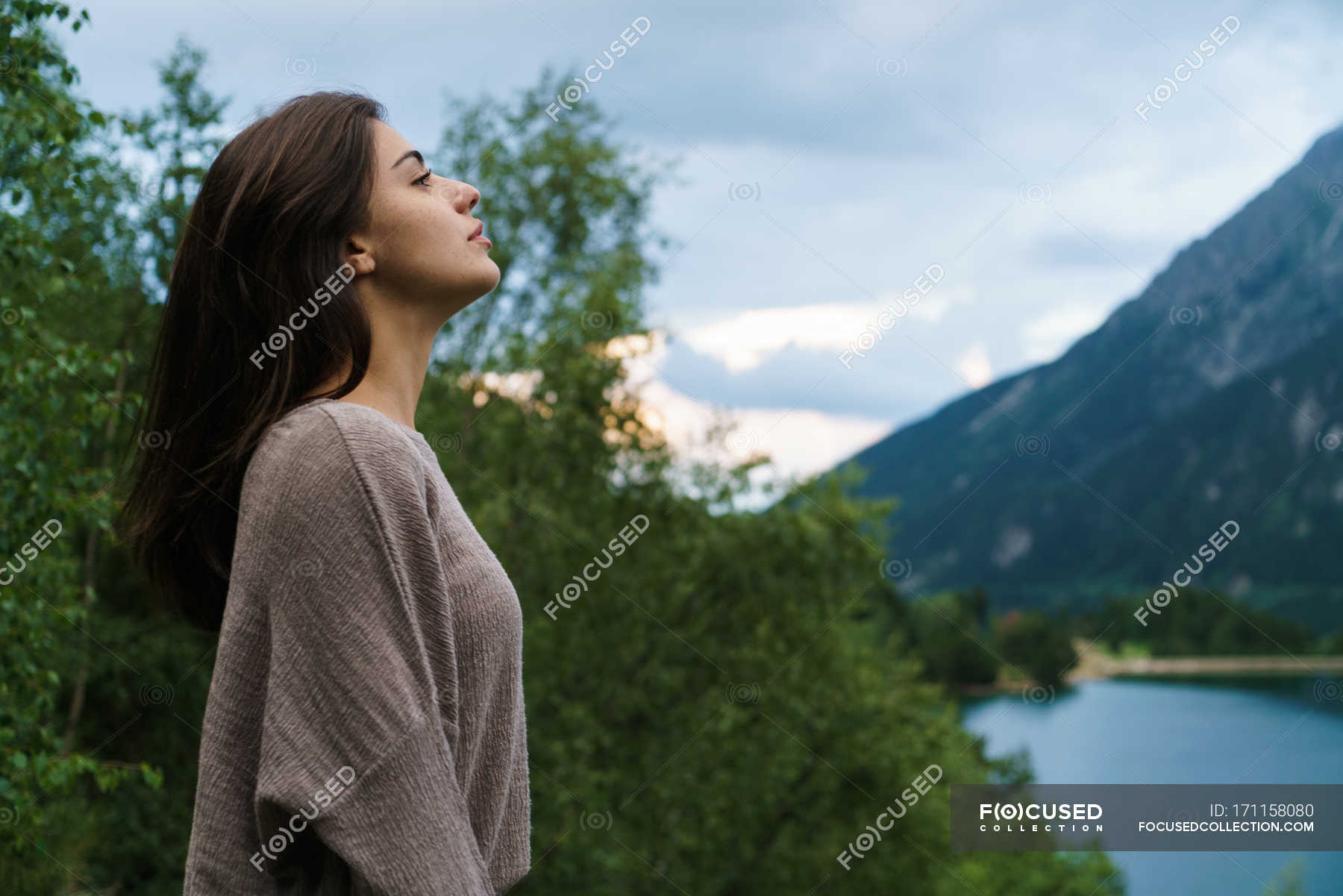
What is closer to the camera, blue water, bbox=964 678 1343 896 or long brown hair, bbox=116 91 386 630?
long brown hair, bbox=116 91 386 630

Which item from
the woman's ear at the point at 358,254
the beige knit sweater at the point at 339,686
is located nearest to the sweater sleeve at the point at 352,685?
the beige knit sweater at the point at 339,686

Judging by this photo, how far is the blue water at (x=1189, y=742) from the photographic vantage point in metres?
40.8

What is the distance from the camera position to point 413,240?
149 centimetres

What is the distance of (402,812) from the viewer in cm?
111

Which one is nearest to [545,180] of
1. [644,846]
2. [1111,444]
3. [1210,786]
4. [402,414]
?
[644,846]

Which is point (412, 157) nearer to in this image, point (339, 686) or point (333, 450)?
point (333, 450)

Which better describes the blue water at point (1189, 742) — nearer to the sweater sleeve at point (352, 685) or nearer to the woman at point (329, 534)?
the woman at point (329, 534)

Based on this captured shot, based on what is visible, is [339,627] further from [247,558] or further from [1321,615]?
[1321,615]

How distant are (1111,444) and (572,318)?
80.5 meters

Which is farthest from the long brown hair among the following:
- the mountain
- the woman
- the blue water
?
the mountain

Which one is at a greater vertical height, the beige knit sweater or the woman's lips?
the woman's lips

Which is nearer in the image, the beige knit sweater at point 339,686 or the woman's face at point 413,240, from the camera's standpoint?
the beige knit sweater at point 339,686

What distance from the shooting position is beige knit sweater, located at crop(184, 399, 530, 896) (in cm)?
111

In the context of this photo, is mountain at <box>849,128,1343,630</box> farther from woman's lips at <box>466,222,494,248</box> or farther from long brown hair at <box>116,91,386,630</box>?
long brown hair at <box>116,91,386,630</box>
